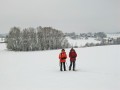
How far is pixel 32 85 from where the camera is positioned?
1157cm

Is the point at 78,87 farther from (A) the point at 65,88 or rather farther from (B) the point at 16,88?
(B) the point at 16,88

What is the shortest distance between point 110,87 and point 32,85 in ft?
13.5

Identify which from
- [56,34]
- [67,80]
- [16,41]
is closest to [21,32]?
[16,41]

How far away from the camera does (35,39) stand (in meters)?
77.1

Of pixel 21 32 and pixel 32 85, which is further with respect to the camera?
pixel 21 32

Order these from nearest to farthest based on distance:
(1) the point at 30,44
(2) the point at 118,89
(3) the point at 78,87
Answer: (2) the point at 118,89
(3) the point at 78,87
(1) the point at 30,44

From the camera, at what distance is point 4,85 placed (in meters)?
11.8

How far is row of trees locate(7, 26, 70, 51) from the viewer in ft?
248

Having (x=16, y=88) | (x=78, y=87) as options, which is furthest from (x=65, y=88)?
(x=16, y=88)

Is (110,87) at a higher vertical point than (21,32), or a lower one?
lower

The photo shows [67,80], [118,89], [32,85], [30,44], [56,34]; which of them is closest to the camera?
[118,89]

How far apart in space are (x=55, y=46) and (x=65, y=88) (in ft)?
221

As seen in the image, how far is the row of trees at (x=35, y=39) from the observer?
248 feet

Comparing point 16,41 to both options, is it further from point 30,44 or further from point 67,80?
point 67,80
